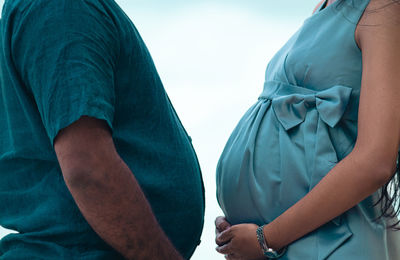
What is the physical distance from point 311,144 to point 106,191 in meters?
0.47

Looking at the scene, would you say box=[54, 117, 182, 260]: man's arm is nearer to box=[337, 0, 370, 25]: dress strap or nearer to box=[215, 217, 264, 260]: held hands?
box=[215, 217, 264, 260]: held hands

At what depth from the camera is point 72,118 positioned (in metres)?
0.74

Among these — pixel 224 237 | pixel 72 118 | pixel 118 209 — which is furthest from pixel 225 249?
pixel 72 118

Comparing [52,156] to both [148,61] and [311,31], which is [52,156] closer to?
[148,61]

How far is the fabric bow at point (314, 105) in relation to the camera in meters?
1.06

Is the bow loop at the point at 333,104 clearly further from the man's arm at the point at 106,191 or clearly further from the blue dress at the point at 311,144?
the man's arm at the point at 106,191

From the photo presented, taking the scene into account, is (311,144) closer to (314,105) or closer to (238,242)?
(314,105)

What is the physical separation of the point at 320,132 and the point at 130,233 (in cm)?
47

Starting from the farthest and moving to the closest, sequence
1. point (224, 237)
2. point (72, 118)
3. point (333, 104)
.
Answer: point (224, 237) < point (333, 104) < point (72, 118)

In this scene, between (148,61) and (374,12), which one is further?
(374,12)

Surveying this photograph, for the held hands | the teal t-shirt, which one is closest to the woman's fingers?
the held hands

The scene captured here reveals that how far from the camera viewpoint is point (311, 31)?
1176mm

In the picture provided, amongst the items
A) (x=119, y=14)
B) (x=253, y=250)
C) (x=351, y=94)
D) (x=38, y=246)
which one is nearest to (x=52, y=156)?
(x=38, y=246)

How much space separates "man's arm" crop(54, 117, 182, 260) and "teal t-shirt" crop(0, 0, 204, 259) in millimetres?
24
